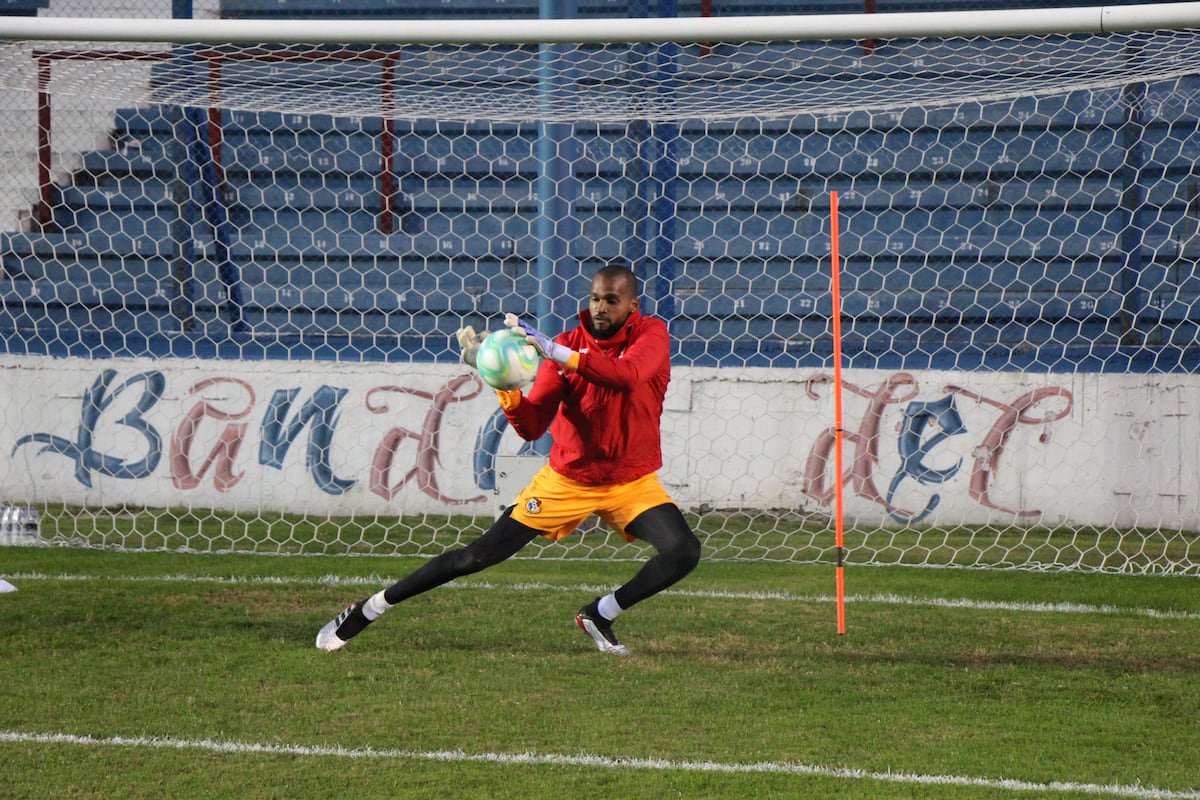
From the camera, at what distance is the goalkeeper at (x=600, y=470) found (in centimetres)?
555

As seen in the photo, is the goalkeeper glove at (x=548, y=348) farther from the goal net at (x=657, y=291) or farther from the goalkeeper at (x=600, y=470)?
the goal net at (x=657, y=291)

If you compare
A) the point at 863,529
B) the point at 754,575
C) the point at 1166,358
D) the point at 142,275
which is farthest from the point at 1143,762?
the point at 142,275

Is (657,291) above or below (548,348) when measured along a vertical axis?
above

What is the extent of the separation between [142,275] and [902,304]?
231 inches

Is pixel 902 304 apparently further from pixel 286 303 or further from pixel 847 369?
pixel 286 303

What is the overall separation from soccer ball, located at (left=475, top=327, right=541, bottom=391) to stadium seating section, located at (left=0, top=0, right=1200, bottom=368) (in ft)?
14.7

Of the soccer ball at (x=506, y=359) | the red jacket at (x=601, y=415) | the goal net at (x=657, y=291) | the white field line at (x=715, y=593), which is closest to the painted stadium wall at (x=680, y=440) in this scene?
the goal net at (x=657, y=291)

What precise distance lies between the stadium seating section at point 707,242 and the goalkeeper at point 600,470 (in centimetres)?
388

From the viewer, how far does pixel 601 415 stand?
561 centimetres

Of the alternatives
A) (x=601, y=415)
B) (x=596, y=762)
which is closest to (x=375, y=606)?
(x=601, y=415)

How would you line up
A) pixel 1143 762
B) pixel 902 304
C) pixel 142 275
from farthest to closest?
pixel 142 275, pixel 902 304, pixel 1143 762

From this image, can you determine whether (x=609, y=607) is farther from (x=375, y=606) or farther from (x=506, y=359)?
(x=506, y=359)

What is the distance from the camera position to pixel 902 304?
408 inches

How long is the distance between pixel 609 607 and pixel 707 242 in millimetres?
5357
